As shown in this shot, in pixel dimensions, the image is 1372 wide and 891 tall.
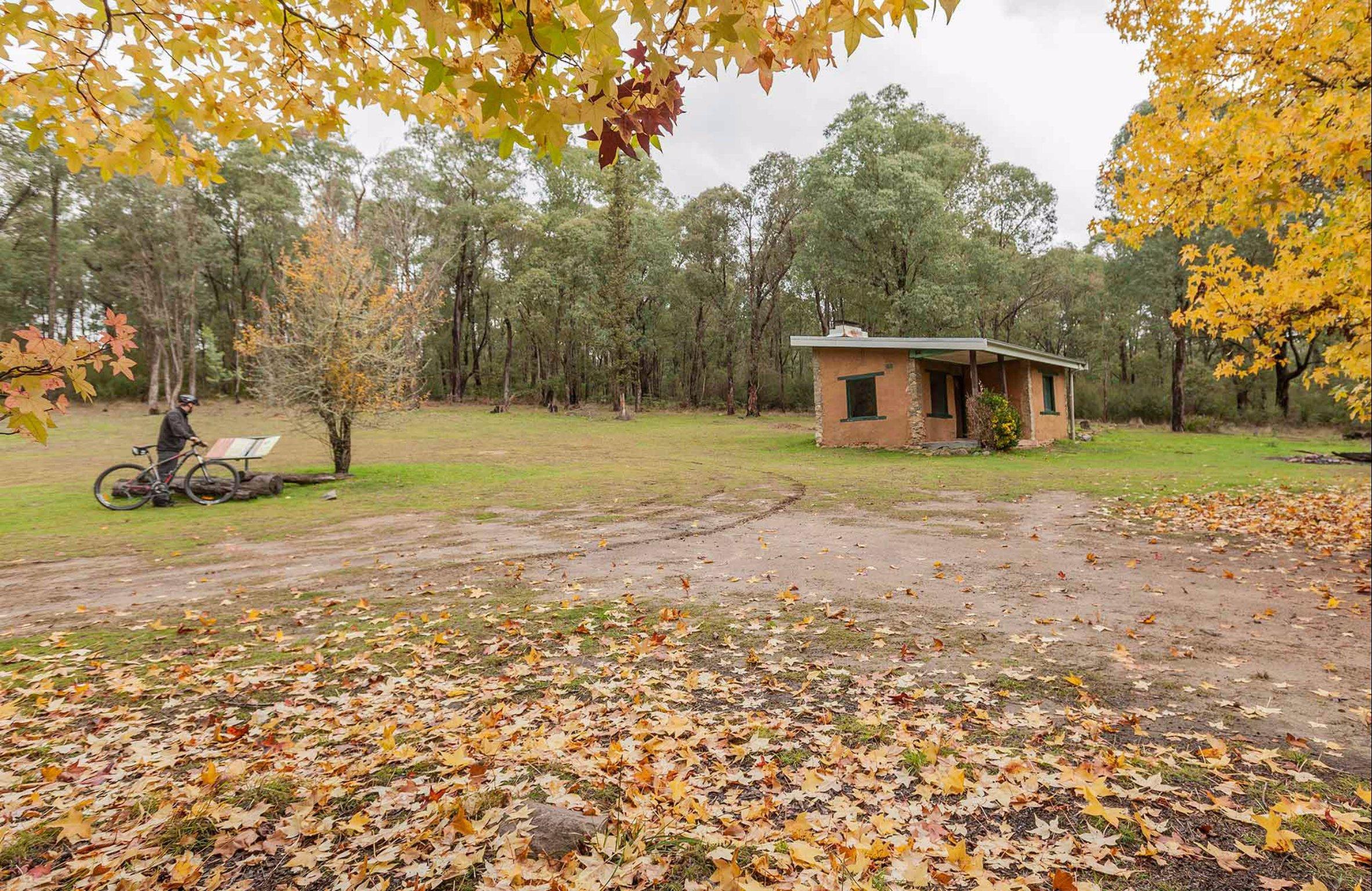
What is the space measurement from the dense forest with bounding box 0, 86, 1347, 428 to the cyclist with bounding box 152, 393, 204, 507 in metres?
15.0

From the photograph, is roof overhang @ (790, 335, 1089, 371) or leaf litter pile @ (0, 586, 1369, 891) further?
roof overhang @ (790, 335, 1089, 371)

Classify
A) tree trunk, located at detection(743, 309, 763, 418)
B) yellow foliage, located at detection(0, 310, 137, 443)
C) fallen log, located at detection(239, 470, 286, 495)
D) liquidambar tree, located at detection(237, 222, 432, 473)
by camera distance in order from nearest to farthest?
yellow foliage, located at detection(0, 310, 137, 443), fallen log, located at detection(239, 470, 286, 495), liquidambar tree, located at detection(237, 222, 432, 473), tree trunk, located at detection(743, 309, 763, 418)

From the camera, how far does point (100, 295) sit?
34.2 m

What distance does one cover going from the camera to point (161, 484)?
11.2m

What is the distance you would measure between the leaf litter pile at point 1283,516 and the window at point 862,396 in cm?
1057

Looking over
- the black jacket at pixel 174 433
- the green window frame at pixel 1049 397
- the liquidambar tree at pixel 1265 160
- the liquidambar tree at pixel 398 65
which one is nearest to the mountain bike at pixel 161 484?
the black jacket at pixel 174 433

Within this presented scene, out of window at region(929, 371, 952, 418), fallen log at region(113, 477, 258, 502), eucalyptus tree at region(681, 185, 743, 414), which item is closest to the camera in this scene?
fallen log at region(113, 477, 258, 502)

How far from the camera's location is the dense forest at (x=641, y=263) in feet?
96.7

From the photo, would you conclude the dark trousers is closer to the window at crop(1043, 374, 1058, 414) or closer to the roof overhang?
the roof overhang

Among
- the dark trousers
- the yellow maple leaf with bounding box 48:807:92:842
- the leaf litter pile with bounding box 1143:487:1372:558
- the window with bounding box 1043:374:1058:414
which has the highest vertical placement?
the window with bounding box 1043:374:1058:414

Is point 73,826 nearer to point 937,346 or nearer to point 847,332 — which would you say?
point 937,346

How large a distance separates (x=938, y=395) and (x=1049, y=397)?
631 cm

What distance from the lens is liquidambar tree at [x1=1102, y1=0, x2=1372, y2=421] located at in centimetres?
523

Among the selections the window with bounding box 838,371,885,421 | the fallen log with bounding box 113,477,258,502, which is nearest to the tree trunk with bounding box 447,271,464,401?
the window with bounding box 838,371,885,421
